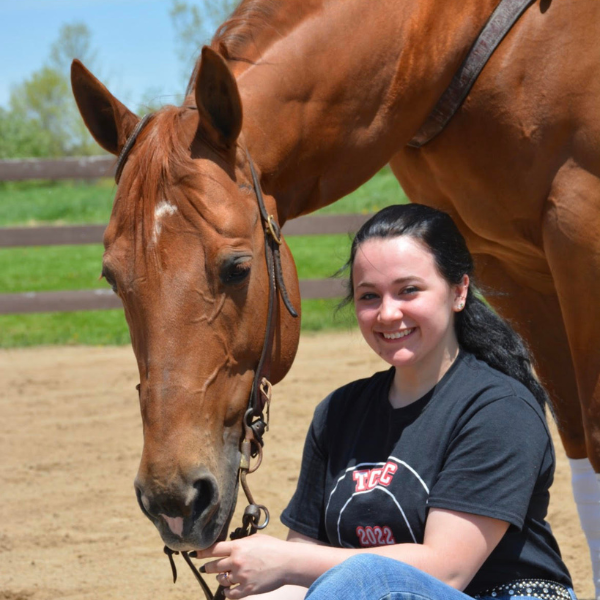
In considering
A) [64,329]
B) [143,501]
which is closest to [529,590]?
[143,501]

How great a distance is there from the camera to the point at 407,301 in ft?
5.79

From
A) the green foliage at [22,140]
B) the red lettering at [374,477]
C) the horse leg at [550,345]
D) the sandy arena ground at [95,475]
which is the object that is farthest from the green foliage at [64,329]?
the green foliage at [22,140]

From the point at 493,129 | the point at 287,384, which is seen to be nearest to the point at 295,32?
the point at 493,129

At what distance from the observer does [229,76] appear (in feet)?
5.75

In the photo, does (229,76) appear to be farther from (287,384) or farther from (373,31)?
(287,384)

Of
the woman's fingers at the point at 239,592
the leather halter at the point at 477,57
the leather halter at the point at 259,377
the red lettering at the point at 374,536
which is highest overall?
the leather halter at the point at 477,57

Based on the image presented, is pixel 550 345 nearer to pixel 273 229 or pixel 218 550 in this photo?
pixel 273 229

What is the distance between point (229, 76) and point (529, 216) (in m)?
0.93

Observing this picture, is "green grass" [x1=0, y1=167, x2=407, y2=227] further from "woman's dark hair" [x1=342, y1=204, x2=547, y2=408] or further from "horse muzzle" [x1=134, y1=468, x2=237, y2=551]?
"horse muzzle" [x1=134, y1=468, x2=237, y2=551]

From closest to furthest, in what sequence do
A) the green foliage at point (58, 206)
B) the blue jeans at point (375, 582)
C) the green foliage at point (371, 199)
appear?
the blue jeans at point (375, 582) → the green foliage at point (371, 199) → the green foliage at point (58, 206)

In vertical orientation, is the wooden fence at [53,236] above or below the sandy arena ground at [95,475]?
above

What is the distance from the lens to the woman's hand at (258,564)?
1583 mm

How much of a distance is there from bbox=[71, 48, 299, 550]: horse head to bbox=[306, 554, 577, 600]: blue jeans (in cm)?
29

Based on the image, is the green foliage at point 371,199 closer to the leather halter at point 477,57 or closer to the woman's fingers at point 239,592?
the leather halter at point 477,57
